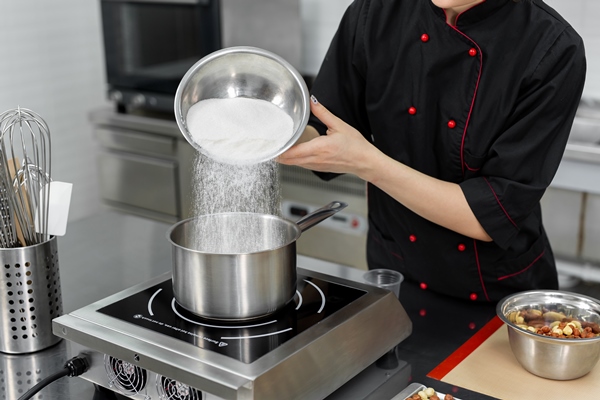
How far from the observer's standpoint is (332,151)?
4.57ft

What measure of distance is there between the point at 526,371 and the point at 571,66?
0.57 metres

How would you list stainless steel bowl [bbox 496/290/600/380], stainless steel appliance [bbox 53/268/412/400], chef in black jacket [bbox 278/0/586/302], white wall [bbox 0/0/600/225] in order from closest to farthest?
stainless steel appliance [bbox 53/268/412/400] → stainless steel bowl [bbox 496/290/600/380] → chef in black jacket [bbox 278/0/586/302] → white wall [bbox 0/0/600/225]

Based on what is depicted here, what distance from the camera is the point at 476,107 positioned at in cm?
154

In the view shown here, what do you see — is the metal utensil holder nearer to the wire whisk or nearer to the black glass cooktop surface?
the wire whisk

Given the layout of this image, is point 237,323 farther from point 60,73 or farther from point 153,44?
point 60,73

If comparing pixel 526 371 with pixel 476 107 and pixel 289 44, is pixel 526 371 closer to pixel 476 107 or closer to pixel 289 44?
pixel 476 107

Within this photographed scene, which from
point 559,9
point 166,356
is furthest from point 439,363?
point 559,9

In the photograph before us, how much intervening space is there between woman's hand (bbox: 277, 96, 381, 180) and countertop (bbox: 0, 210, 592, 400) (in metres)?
0.32

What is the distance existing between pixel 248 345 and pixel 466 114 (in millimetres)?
704

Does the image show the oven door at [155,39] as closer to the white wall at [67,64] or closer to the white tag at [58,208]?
the white wall at [67,64]

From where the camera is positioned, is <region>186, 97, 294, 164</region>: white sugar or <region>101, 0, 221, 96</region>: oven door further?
<region>101, 0, 221, 96</region>: oven door

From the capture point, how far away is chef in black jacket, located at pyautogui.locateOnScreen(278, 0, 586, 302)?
4.77ft

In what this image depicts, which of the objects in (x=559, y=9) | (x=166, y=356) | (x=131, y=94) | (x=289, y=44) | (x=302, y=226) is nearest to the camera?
(x=166, y=356)

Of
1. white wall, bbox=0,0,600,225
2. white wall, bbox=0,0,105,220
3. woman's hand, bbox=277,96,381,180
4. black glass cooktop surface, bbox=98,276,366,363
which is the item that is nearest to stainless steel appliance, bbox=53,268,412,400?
black glass cooktop surface, bbox=98,276,366,363
